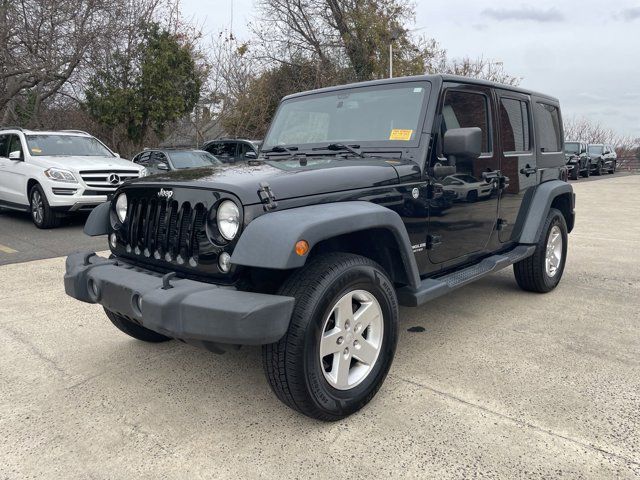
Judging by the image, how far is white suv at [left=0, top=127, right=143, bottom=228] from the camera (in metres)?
8.75

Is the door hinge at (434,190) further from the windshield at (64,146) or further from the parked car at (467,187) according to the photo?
the windshield at (64,146)

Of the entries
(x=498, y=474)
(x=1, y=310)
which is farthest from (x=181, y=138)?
(x=498, y=474)

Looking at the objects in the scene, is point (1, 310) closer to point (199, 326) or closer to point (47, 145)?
point (199, 326)

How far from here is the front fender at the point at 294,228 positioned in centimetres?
230

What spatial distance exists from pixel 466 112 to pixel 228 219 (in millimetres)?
2124

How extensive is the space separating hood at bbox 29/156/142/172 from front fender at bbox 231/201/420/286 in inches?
289

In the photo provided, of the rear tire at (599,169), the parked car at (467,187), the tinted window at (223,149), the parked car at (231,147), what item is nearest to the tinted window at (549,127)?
the parked car at (467,187)

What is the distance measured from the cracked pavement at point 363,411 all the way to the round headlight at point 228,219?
0.93m

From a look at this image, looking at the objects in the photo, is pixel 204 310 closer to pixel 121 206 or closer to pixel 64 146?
pixel 121 206

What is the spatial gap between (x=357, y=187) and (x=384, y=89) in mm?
1099

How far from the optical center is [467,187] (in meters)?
3.72

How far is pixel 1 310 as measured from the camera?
4629mm

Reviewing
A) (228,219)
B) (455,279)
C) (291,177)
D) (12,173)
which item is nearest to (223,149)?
(12,173)

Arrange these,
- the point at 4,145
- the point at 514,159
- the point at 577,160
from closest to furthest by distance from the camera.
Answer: the point at 514,159 → the point at 4,145 → the point at 577,160
